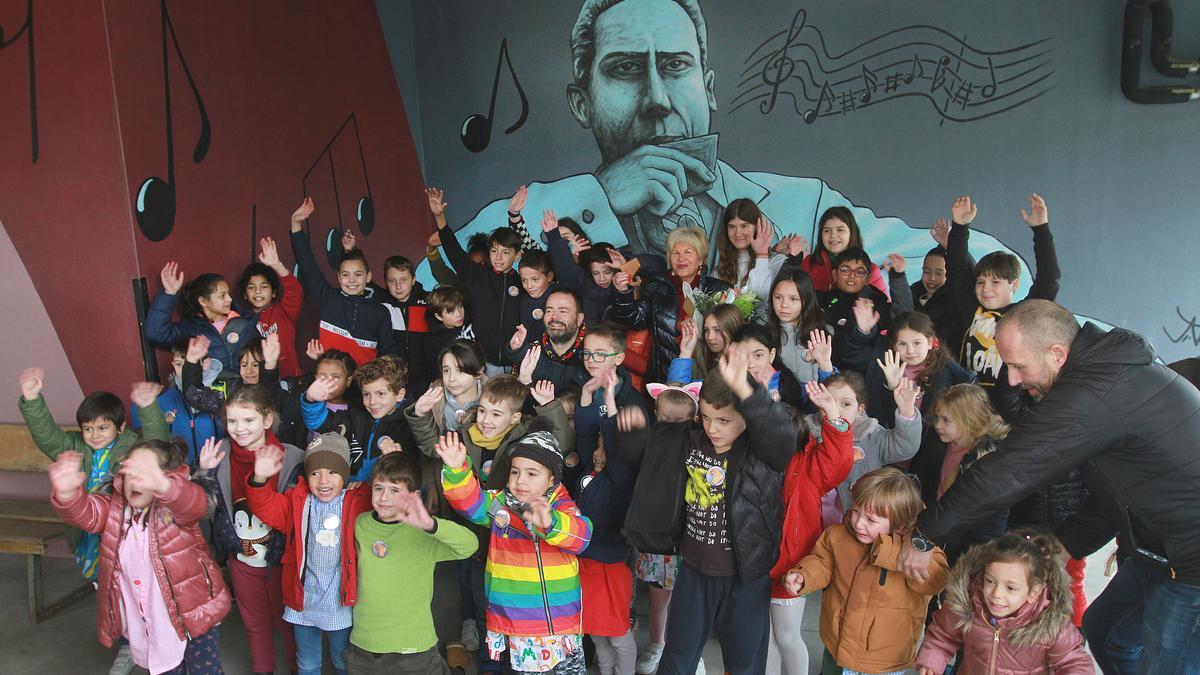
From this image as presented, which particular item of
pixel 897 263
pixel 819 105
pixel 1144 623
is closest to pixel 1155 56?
pixel 819 105

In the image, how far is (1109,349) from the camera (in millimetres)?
2105

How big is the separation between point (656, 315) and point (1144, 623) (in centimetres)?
235

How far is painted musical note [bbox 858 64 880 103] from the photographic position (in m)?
5.77

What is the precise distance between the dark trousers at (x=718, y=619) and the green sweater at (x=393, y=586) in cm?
76

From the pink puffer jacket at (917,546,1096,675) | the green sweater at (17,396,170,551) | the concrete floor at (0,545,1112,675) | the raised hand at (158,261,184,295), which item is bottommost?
the concrete floor at (0,545,1112,675)

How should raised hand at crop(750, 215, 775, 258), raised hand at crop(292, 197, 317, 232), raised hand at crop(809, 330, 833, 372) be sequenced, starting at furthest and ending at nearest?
1. raised hand at crop(292, 197, 317, 232)
2. raised hand at crop(750, 215, 775, 258)
3. raised hand at crop(809, 330, 833, 372)

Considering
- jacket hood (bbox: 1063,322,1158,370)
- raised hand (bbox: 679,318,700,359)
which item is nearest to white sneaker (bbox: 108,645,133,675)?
raised hand (bbox: 679,318,700,359)

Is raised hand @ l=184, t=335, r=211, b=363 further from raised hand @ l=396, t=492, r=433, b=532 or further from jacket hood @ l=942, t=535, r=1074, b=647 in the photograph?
jacket hood @ l=942, t=535, r=1074, b=647

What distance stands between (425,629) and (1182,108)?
569cm

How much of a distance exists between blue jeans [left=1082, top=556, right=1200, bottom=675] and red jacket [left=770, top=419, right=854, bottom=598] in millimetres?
911

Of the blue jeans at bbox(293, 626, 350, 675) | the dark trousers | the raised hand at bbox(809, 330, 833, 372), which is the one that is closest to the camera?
the dark trousers

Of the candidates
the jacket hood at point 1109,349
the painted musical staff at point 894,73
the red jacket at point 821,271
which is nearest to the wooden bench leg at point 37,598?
the red jacket at point 821,271

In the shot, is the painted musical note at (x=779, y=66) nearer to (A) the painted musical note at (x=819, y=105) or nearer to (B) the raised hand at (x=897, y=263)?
(A) the painted musical note at (x=819, y=105)

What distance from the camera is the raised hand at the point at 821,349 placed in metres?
3.45
